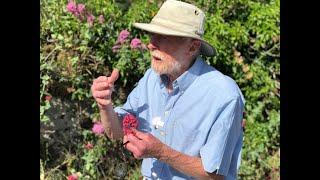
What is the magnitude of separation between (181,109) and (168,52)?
0.28 meters

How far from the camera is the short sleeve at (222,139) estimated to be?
2.57m

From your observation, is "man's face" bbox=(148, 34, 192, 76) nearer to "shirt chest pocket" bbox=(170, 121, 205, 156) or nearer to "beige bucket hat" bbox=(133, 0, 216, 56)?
"beige bucket hat" bbox=(133, 0, 216, 56)

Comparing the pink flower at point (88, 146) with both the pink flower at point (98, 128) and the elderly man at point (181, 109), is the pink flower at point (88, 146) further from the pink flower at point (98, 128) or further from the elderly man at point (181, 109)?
the elderly man at point (181, 109)

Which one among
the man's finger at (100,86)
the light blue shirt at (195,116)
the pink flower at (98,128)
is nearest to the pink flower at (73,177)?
the pink flower at (98,128)

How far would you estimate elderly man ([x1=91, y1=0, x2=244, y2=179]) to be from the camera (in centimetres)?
258

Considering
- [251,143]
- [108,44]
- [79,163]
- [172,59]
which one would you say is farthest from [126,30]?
[172,59]

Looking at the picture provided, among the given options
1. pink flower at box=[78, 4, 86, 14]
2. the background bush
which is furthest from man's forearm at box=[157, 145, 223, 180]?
pink flower at box=[78, 4, 86, 14]

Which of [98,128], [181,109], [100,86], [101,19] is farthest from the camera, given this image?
[101,19]

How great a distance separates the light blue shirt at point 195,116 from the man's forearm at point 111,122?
4.1 inches

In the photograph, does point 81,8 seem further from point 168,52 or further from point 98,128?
point 168,52

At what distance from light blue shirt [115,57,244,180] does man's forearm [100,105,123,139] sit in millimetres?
104

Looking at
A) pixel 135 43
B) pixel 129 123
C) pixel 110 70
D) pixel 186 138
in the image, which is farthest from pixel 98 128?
pixel 186 138

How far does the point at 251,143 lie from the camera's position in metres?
4.87

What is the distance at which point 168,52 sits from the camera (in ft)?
8.93
